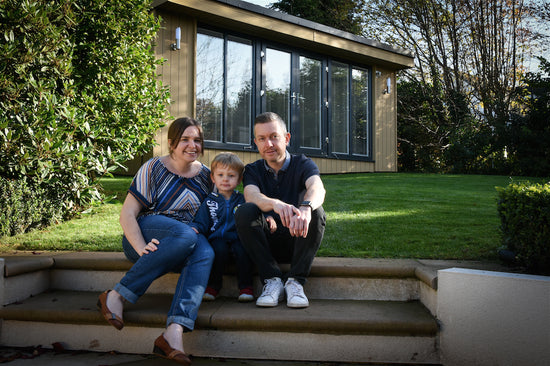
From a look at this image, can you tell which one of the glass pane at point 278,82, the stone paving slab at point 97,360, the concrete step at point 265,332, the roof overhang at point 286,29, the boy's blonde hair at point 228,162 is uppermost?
the roof overhang at point 286,29

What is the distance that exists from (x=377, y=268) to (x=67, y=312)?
5.81 feet

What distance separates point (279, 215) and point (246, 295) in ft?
1.66

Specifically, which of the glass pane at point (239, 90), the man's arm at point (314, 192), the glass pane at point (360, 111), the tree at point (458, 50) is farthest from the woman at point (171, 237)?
the tree at point (458, 50)

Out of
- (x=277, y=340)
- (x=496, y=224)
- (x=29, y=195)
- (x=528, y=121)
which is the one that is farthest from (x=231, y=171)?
(x=528, y=121)

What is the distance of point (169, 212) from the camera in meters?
2.57

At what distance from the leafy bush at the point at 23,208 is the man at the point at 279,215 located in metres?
2.23

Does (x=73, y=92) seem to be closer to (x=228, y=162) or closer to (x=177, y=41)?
(x=228, y=162)

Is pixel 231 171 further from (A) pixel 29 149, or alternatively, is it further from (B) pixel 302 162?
(A) pixel 29 149

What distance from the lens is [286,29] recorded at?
838 cm

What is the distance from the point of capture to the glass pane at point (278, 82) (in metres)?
8.70

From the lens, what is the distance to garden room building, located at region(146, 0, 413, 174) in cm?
764

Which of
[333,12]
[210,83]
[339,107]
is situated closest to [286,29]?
[210,83]

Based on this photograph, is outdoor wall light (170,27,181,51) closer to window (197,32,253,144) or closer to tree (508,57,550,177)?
window (197,32,253,144)

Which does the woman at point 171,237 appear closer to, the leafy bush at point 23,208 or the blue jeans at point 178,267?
the blue jeans at point 178,267
